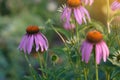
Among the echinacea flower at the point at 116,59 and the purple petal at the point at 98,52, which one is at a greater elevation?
the purple petal at the point at 98,52

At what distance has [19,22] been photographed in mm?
4062

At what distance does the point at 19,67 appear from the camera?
11.3 feet

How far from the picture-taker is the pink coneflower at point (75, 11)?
1324mm

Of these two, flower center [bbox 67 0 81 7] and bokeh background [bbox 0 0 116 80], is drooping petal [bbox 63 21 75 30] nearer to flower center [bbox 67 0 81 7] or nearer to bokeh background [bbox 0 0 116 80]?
flower center [bbox 67 0 81 7]

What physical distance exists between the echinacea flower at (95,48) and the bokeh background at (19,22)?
2.10m

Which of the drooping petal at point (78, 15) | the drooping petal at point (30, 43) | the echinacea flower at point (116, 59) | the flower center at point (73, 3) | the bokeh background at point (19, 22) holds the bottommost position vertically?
the bokeh background at point (19, 22)

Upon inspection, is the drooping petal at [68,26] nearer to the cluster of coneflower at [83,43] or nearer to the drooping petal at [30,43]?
the cluster of coneflower at [83,43]

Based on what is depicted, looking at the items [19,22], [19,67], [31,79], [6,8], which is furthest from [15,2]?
[31,79]

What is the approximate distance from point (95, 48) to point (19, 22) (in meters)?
2.91

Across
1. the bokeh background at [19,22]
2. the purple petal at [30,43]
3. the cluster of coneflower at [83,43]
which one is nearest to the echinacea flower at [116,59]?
the cluster of coneflower at [83,43]

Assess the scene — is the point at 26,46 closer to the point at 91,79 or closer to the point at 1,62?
the point at 91,79

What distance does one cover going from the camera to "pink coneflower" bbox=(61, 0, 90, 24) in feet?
4.34

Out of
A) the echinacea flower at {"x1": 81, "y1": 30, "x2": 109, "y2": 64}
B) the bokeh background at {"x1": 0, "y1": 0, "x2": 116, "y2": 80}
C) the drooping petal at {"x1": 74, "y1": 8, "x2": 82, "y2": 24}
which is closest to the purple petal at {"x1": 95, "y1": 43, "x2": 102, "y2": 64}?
the echinacea flower at {"x1": 81, "y1": 30, "x2": 109, "y2": 64}

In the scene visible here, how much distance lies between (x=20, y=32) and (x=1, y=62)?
0.53 meters
